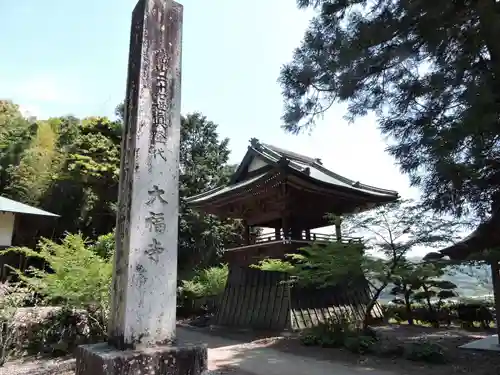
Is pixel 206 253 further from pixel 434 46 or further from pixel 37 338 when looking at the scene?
pixel 434 46

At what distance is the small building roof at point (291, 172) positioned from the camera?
11655mm

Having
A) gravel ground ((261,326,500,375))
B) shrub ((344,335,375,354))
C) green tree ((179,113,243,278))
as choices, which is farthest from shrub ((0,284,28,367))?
green tree ((179,113,243,278))

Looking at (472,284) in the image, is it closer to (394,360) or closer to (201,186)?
(394,360)

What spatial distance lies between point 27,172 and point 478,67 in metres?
19.6

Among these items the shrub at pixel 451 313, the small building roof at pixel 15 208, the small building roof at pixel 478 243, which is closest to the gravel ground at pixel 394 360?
the small building roof at pixel 478 243

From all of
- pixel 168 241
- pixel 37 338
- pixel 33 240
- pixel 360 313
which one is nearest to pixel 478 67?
pixel 168 241

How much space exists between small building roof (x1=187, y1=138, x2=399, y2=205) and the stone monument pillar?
25.1 ft

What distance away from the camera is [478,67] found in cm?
580

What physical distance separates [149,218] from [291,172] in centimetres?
816

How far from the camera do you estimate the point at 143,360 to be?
8.07ft

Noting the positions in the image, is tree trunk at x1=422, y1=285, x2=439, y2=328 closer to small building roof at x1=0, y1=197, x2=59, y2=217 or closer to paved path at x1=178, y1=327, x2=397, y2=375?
paved path at x1=178, y1=327, x2=397, y2=375

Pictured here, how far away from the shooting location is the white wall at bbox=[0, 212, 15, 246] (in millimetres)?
13848

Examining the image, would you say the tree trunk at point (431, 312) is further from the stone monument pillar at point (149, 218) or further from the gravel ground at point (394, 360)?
the stone monument pillar at point (149, 218)

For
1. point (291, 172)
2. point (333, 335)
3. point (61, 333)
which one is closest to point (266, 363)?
point (333, 335)
